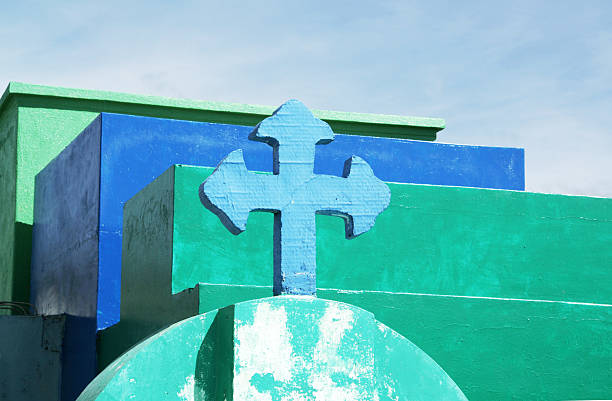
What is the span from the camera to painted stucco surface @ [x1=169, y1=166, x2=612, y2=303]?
6.33 meters

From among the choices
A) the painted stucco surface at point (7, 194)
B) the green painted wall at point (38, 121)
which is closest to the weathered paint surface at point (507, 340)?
the green painted wall at point (38, 121)

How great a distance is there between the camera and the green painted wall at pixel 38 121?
11.1 meters

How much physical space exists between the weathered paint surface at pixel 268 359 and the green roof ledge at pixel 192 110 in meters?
7.83

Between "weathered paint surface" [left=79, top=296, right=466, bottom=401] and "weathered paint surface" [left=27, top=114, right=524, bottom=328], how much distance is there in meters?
4.49

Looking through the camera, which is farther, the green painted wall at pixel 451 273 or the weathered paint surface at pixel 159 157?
the weathered paint surface at pixel 159 157

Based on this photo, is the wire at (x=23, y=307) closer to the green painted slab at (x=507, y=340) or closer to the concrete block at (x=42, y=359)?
the concrete block at (x=42, y=359)

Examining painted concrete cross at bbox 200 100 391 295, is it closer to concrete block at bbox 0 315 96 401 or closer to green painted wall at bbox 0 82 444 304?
concrete block at bbox 0 315 96 401

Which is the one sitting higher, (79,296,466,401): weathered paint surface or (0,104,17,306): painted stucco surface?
(0,104,17,306): painted stucco surface

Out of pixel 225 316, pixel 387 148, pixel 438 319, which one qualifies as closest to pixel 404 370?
pixel 225 316

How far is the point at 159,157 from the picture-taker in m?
8.61

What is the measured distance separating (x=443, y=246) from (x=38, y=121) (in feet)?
20.3

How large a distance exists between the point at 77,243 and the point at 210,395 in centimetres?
570

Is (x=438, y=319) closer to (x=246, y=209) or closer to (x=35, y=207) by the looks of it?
(x=246, y=209)

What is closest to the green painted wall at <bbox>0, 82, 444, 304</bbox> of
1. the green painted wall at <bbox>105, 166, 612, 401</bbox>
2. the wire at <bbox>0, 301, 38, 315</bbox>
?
the wire at <bbox>0, 301, 38, 315</bbox>
